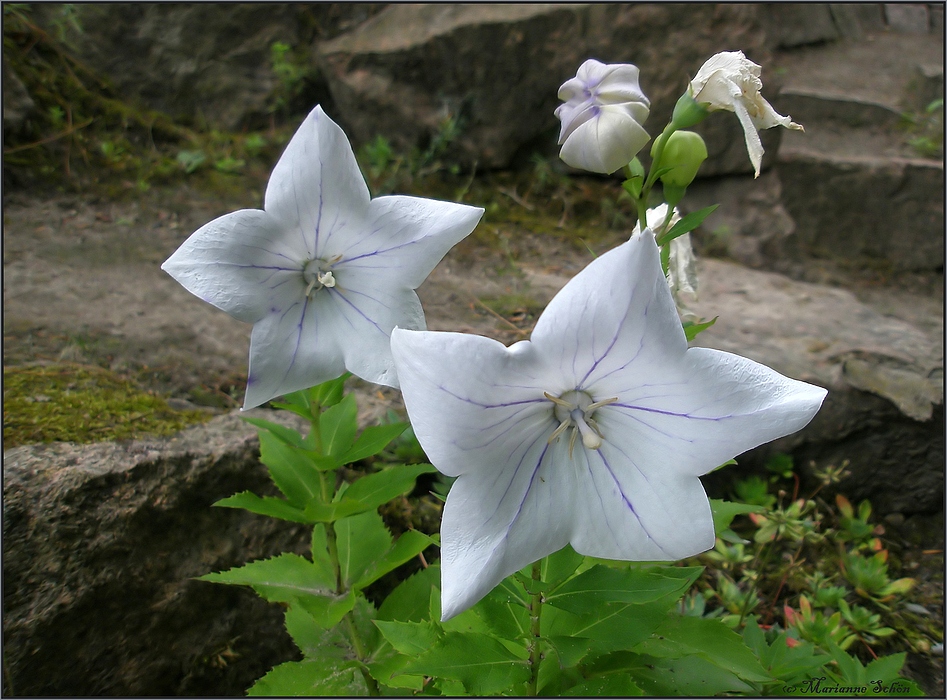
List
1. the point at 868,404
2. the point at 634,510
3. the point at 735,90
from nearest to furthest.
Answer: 1. the point at 634,510
2. the point at 735,90
3. the point at 868,404

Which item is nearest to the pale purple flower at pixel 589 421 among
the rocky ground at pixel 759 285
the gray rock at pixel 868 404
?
the rocky ground at pixel 759 285

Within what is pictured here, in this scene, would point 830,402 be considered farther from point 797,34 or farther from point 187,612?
point 797,34

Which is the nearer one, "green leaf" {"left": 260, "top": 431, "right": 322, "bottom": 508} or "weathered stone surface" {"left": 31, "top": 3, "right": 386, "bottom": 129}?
"green leaf" {"left": 260, "top": 431, "right": 322, "bottom": 508}

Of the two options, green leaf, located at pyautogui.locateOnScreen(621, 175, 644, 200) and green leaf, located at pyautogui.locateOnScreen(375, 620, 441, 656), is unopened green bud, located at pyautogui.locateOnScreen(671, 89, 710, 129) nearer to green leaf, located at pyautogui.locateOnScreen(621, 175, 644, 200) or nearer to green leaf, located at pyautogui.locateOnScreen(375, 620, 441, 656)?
green leaf, located at pyautogui.locateOnScreen(621, 175, 644, 200)

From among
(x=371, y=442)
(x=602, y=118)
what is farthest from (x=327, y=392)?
(x=602, y=118)

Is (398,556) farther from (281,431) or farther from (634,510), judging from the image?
(634,510)

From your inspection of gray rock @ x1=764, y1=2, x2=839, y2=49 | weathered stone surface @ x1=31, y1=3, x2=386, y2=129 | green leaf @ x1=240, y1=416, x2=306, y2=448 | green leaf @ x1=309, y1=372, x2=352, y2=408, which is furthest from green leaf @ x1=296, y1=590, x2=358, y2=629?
gray rock @ x1=764, y1=2, x2=839, y2=49
